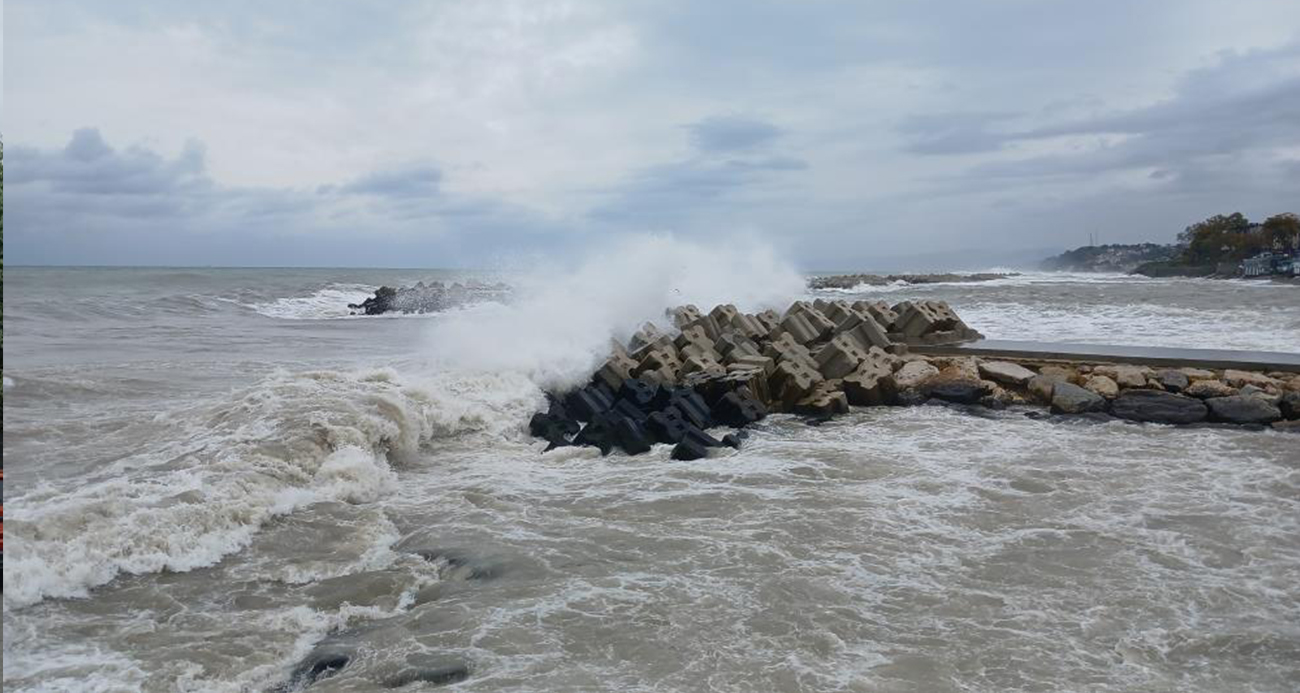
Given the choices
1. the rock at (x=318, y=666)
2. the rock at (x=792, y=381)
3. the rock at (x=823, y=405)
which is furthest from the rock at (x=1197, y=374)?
the rock at (x=318, y=666)

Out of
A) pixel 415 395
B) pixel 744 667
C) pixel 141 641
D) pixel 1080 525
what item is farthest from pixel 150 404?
pixel 1080 525

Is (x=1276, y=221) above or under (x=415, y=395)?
above

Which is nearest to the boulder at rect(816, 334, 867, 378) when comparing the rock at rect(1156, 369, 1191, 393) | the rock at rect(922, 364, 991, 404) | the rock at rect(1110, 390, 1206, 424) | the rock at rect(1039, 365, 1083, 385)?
the rock at rect(922, 364, 991, 404)

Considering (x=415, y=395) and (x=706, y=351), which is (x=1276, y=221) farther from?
(x=415, y=395)

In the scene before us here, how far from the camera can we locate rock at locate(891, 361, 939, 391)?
12.3 m

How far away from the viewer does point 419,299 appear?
39.8 meters

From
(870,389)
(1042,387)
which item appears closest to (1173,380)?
(1042,387)

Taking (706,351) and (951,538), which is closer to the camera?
(951,538)

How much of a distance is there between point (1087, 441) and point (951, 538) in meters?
4.22

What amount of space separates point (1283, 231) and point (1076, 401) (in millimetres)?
76153

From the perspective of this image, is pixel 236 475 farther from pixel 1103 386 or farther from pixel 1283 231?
pixel 1283 231

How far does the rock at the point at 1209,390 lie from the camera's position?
1065 centimetres

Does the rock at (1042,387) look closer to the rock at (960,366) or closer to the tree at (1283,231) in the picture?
the rock at (960,366)

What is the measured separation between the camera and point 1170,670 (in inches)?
167
